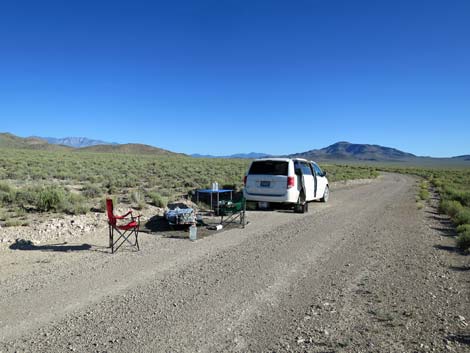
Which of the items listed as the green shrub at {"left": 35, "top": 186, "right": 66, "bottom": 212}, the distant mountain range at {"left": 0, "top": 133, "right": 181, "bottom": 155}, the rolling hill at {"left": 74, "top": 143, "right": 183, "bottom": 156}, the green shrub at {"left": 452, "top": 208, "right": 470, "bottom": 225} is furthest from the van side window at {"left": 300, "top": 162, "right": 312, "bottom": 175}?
the distant mountain range at {"left": 0, "top": 133, "right": 181, "bottom": 155}

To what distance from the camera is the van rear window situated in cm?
1265

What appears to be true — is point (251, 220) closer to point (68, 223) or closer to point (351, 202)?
point (68, 223)

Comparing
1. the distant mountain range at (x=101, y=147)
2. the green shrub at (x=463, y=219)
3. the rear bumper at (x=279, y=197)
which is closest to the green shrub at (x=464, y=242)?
the green shrub at (x=463, y=219)

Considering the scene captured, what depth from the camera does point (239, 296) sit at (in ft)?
17.3

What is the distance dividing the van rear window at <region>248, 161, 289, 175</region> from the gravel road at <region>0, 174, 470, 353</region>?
392 centimetres

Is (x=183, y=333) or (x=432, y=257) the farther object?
(x=432, y=257)

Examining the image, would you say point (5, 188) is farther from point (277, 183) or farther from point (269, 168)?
point (277, 183)

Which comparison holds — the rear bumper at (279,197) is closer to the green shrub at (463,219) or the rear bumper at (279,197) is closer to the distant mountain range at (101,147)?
the green shrub at (463,219)

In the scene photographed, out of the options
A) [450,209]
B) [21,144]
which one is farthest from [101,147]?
[450,209]

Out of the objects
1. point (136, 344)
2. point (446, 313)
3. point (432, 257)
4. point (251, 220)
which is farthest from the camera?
point (251, 220)

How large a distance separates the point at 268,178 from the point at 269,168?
42 centimetres

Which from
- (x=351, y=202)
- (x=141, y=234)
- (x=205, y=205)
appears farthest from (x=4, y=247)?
(x=351, y=202)

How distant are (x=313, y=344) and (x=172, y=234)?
5.89m

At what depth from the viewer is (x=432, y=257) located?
7.62m
